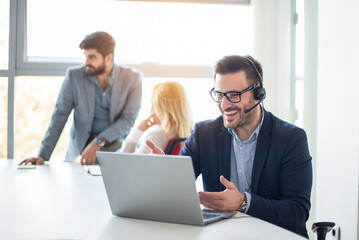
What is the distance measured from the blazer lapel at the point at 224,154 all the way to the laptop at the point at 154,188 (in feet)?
1.58

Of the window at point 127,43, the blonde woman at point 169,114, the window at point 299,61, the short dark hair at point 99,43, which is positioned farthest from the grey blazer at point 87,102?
the window at point 299,61

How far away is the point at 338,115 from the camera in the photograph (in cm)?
294

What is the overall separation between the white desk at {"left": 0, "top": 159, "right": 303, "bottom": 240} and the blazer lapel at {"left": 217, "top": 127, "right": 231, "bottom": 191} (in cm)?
50

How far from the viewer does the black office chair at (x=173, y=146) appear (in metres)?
3.06

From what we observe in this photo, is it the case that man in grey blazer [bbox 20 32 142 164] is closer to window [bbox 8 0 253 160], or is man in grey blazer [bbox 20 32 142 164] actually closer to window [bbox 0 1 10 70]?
window [bbox 8 0 253 160]

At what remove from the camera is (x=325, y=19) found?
3152mm

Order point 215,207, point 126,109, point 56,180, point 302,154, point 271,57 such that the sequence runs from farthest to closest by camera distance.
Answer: point 271,57, point 126,109, point 56,180, point 302,154, point 215,207

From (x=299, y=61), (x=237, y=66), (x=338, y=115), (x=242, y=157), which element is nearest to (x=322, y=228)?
(x=242, y=157)

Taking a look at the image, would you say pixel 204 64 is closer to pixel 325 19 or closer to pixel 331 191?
pixel 325 19

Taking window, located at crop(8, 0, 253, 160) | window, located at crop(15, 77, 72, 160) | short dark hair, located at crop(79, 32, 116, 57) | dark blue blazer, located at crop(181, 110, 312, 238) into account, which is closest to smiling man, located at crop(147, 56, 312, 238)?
dark blue blazer, located at crop(181, 110, 312, 238)

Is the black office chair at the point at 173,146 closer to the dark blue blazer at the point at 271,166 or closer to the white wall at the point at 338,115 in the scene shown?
the dark blue blazer at the point at 271,166

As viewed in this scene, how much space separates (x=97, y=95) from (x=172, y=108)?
942mm

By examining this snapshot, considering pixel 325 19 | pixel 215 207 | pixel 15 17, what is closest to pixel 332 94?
pixel 325 19

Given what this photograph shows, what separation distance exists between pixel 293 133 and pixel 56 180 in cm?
135
